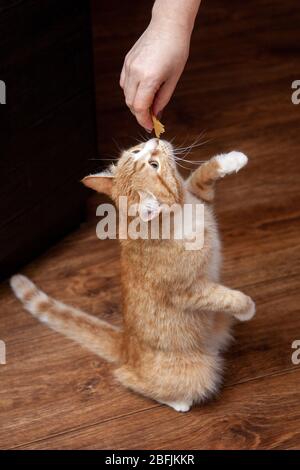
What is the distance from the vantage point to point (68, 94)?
1713mm

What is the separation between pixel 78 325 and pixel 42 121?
0.50 m

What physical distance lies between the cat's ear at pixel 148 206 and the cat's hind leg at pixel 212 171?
182mm

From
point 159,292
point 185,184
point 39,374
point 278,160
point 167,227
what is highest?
point 278,160

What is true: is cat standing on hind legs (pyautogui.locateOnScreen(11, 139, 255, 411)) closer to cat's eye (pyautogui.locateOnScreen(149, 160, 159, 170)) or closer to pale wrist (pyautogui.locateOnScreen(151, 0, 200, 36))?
cat's eye (pyautogui.locateOnScreen(149, 160, 159, 170))

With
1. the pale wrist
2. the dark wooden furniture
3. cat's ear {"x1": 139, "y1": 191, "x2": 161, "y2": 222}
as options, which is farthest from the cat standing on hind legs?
the dark wooden furniture

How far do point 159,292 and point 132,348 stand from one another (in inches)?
6.4

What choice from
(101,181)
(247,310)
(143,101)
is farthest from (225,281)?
(143,101)

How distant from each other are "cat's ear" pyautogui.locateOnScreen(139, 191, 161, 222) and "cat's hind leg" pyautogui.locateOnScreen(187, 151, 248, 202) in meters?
0.18

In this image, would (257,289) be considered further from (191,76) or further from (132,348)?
(191,76)

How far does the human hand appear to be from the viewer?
1221mm

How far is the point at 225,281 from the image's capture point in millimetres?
1746

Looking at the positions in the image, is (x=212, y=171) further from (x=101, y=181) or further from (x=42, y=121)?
(x=42, y=121)
